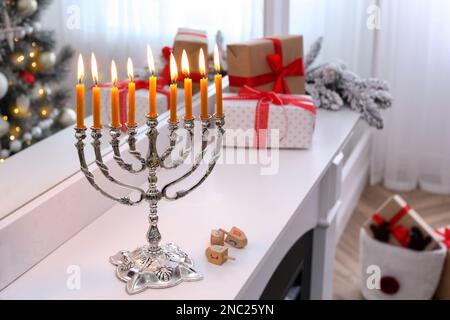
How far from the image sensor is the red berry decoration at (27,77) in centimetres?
152

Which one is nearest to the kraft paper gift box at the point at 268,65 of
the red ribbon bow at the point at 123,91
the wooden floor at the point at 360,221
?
the red ribbon bow at the point at 123,91

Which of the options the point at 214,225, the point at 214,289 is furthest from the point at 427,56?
the point at 214,289

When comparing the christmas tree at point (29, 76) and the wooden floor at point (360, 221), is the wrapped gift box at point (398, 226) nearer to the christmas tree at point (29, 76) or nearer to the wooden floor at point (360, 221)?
the wooden floor at point (360, 221)

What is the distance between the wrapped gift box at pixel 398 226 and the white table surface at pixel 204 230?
2.07 feet

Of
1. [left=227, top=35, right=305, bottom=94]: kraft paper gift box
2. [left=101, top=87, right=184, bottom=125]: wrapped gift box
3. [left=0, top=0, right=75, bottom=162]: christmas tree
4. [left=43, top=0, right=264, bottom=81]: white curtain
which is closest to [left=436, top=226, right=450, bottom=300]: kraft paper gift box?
[left=227, top=35, right=305, bottom=94]: kraft paper gift box

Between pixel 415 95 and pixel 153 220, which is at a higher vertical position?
pixel 153 220

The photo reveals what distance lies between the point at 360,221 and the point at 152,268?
1.89 metres

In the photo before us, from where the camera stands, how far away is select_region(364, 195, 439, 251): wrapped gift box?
2016mm

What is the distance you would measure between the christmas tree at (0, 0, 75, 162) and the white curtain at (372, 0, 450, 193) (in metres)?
1.72

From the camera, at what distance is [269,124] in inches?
60.3

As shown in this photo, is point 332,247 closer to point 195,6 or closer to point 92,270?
point 195,6

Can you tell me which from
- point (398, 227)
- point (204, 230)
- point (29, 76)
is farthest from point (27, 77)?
point (398, 227)

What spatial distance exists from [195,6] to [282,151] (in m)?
0.47

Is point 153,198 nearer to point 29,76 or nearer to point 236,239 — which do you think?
point 236,239
